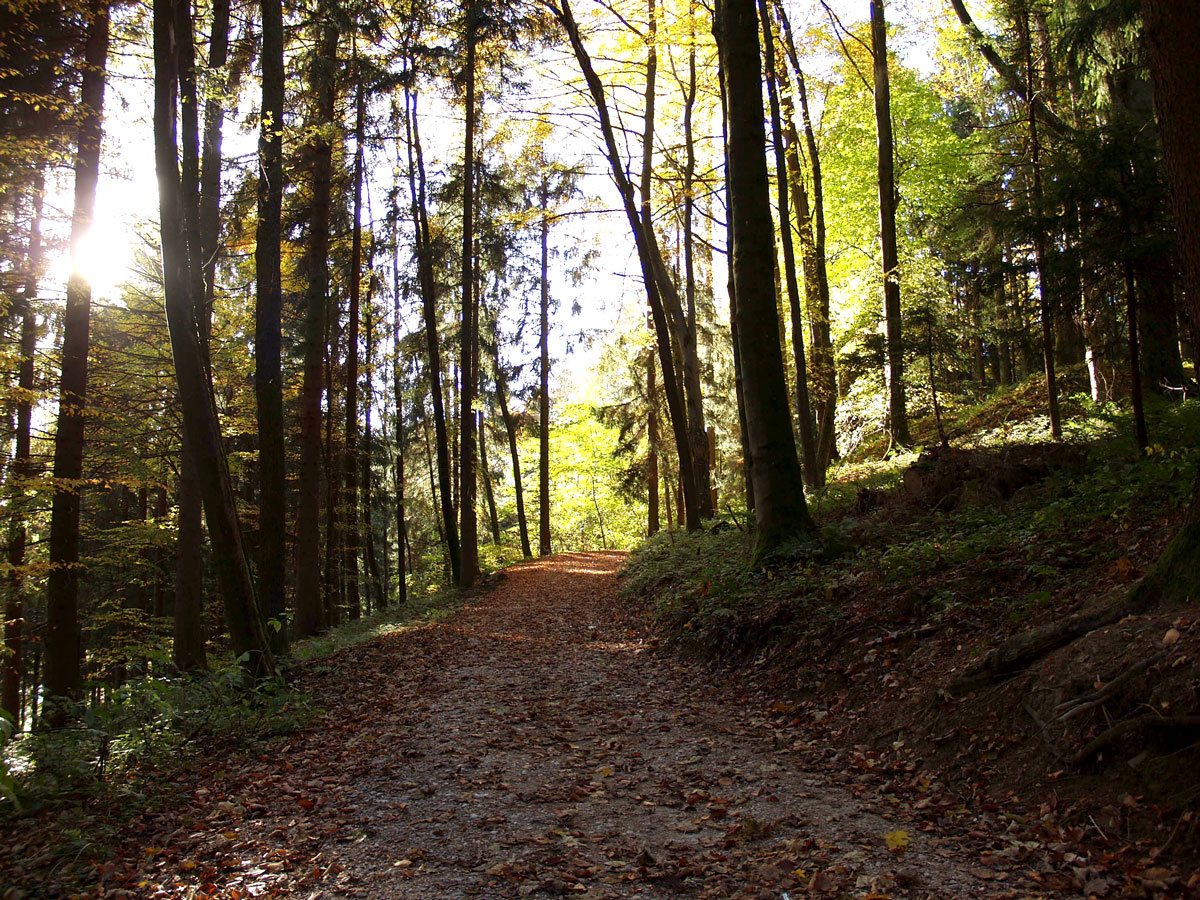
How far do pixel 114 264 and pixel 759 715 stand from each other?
12.7 meters

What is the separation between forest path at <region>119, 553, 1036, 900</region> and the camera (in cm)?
330

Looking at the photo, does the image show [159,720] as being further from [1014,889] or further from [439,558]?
[439,558]

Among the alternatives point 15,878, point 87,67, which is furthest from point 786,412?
point 87,67

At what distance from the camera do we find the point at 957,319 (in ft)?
45.0

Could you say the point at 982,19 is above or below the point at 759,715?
above

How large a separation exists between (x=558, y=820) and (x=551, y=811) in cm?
16

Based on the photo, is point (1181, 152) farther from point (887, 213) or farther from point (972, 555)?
point (887, 213)

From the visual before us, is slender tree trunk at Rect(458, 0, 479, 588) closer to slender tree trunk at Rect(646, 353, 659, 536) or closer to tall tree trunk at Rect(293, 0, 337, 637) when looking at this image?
tall tree trunk at Rect(293, 0, 337, 637)

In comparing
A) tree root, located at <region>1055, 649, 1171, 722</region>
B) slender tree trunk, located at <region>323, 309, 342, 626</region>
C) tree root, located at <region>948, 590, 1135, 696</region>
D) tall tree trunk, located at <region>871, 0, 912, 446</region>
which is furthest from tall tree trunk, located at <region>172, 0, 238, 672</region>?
tall tree trunk, located at <region>871, 0, 912, 446</region>

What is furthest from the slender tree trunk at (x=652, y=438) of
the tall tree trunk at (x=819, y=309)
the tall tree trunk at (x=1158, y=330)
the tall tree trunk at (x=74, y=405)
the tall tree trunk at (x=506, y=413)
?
the tall tree trunk at (x=74, y=405)

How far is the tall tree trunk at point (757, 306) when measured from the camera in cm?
871

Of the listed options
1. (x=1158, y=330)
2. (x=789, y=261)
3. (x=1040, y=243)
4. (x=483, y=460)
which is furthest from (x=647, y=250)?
(x=483, y=460)

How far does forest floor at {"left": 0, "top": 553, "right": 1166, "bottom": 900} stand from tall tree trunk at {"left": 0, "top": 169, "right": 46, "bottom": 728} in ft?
22.3

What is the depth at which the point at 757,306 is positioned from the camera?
895cm
